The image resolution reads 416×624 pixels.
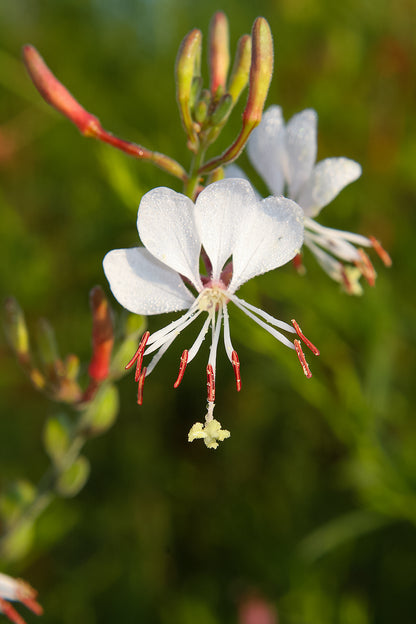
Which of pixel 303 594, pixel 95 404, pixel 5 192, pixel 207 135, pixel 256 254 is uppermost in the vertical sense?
pixel 207 135

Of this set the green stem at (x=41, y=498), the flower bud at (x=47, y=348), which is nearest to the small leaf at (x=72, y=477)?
the green stem at (x=41, y=498)

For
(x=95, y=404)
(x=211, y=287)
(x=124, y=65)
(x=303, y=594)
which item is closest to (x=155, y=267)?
(x=211, y=287)

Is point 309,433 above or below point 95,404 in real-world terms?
below

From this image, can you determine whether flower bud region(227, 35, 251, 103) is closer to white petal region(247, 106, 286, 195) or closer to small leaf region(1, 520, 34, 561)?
white petal region(247, 106, 286, 195)

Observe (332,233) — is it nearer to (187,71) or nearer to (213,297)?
(213,297)

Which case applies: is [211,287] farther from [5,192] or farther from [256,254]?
[5,192]

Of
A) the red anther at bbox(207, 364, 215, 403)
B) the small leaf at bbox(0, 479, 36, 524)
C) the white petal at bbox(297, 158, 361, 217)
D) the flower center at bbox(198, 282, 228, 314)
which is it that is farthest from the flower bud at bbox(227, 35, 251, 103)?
the small leaf at bbox(0, 479, 36, 524)
